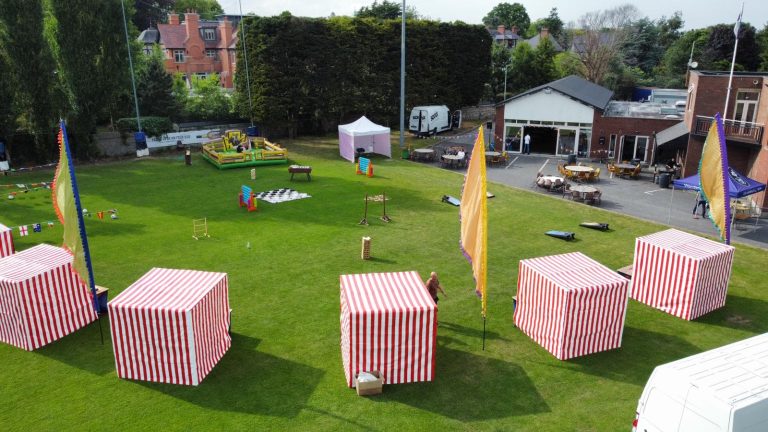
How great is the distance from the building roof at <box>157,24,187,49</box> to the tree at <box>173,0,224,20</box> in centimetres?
3095

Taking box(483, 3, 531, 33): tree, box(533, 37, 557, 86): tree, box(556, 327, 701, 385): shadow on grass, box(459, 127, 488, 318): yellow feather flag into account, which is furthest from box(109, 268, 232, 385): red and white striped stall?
box(483, 3, 531, 33): tree

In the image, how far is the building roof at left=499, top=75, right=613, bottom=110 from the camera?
3469 centimetres

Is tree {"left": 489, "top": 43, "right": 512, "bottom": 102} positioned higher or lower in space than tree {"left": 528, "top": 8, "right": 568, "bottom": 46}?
lower

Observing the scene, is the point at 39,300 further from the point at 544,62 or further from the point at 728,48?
the point at 728,48

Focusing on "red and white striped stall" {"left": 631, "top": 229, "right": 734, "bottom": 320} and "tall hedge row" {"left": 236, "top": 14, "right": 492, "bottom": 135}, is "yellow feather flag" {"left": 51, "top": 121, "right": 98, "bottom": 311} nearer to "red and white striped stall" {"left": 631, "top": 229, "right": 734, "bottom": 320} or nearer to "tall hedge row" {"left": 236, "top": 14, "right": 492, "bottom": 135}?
"red and white striped stall" {"left": 631, "top": 229, "right": 734, "bottom": 320}

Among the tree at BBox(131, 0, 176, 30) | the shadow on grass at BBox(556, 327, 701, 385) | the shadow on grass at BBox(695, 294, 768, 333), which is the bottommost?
the shadow on grass at BBox(556, 327, 701, 385)

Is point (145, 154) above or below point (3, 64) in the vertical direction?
below

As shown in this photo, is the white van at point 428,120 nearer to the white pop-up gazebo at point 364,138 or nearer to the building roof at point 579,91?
the building roof at point 579,91

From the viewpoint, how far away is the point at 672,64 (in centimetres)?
7006

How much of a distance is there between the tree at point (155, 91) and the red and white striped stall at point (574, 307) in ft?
121

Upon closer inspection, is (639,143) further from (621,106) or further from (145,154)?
Result: (145,154)

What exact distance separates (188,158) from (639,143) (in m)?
28.4

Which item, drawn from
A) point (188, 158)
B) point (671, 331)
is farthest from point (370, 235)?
point (188, 158)

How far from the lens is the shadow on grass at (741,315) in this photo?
532 inches
